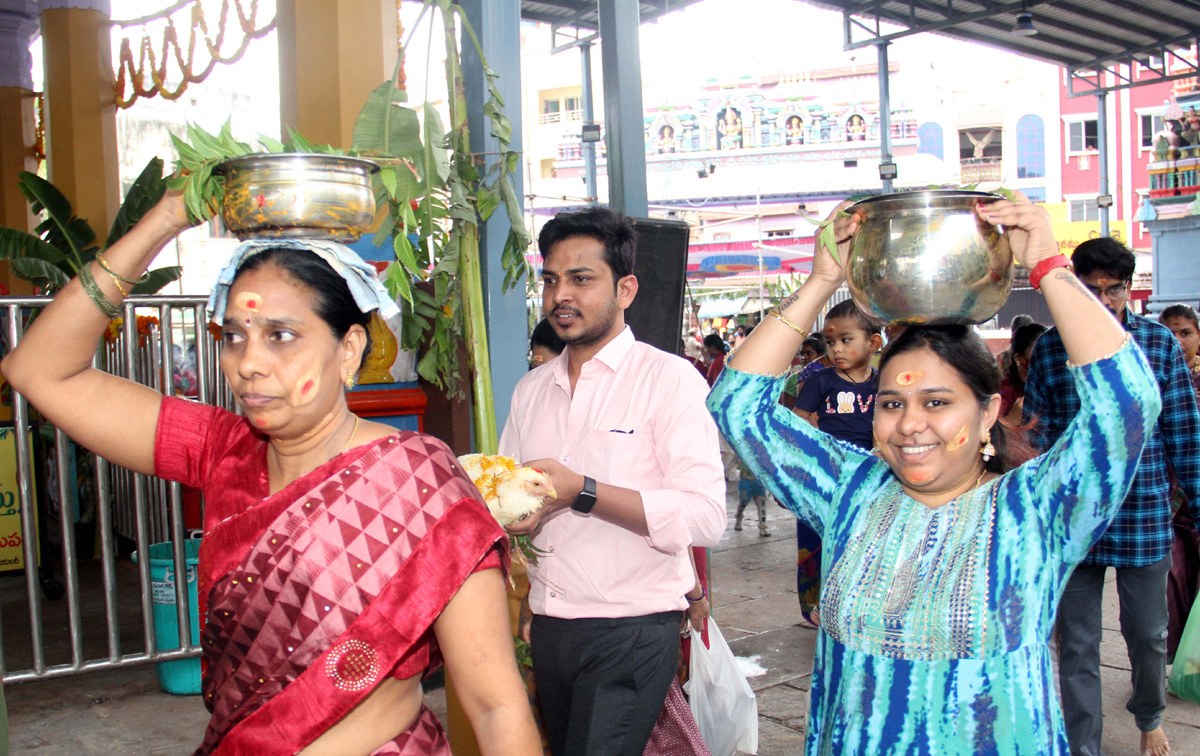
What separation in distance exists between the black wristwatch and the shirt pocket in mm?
206

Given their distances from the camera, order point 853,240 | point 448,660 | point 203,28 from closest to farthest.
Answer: point 448,660 < point 853,240 < point 203,28

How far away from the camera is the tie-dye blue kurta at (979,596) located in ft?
5.35

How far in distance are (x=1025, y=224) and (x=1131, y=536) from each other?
2.26m

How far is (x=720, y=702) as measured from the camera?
3.17 metres

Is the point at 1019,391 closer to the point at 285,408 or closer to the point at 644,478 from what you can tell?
the point at 644,478

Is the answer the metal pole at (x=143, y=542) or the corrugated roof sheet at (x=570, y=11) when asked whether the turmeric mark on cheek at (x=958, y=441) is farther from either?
the corrugated roof sheet at (x=570, y=11)

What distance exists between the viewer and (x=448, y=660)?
5.19ft

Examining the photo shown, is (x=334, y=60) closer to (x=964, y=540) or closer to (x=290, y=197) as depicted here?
(x=290, y=197)

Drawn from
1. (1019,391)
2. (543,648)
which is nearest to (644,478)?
(543,648)

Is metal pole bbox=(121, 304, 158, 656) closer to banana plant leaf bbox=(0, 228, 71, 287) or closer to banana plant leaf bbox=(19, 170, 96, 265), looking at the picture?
banana plant leaf bbox=(0, 228, 71, 287)

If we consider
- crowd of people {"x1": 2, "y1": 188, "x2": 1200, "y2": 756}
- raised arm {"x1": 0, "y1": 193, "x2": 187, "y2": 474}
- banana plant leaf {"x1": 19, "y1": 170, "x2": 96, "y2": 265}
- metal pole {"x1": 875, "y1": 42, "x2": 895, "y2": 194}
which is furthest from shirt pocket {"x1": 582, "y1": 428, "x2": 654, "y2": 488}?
metal pole {"x1": 875, "y1": 42, "x2": 895, "y2": 194}

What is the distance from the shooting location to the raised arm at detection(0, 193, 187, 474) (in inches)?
69.8

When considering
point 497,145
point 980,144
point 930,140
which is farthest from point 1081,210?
point 497,145

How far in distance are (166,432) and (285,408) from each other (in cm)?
31
